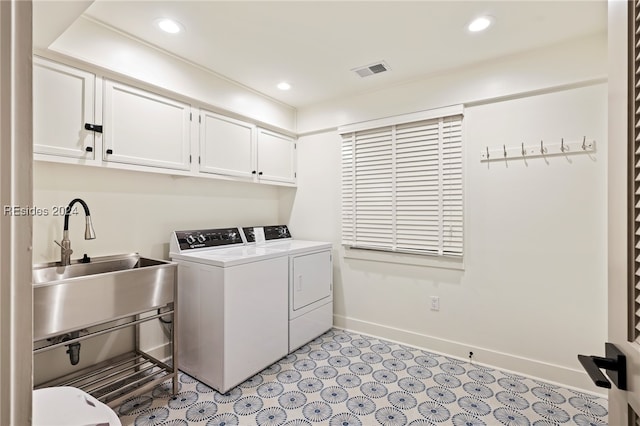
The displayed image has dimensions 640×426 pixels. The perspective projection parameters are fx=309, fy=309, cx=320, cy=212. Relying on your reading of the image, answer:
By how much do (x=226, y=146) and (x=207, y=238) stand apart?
842 mm

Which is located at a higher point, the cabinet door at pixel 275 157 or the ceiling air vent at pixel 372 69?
the ceiling air vent at pixel 372 69

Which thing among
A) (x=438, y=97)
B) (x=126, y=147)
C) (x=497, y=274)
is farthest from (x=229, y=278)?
(x=438, y=97)

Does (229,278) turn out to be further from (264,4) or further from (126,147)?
(264,4)

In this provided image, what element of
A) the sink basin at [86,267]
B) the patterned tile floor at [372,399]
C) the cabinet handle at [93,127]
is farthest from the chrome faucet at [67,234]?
the patterned tile floor at [372,399]

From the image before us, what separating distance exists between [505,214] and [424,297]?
101cm

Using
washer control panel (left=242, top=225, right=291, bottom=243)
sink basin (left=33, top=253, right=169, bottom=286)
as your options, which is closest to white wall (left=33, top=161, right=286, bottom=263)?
sink basin (left=33, top=253, right=169, bottom=286)

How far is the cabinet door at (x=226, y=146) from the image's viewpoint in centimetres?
263

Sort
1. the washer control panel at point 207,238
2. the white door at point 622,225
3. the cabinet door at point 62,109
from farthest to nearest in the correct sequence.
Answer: the washer control panel at point 207,238 < the cabinet door at point 62,109 < the white door at point 622,225

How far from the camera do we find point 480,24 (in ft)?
6.67

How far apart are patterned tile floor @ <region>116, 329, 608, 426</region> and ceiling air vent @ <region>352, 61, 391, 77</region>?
2.50 meters

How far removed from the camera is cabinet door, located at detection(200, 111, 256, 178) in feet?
8.62

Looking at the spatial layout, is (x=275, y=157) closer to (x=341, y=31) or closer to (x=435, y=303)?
(x=341, y=31)

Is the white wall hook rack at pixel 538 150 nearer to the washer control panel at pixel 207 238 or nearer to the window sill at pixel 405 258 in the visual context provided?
the window sill at pixel 405 258

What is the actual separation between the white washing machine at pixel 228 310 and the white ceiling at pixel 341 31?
1.48 metres
